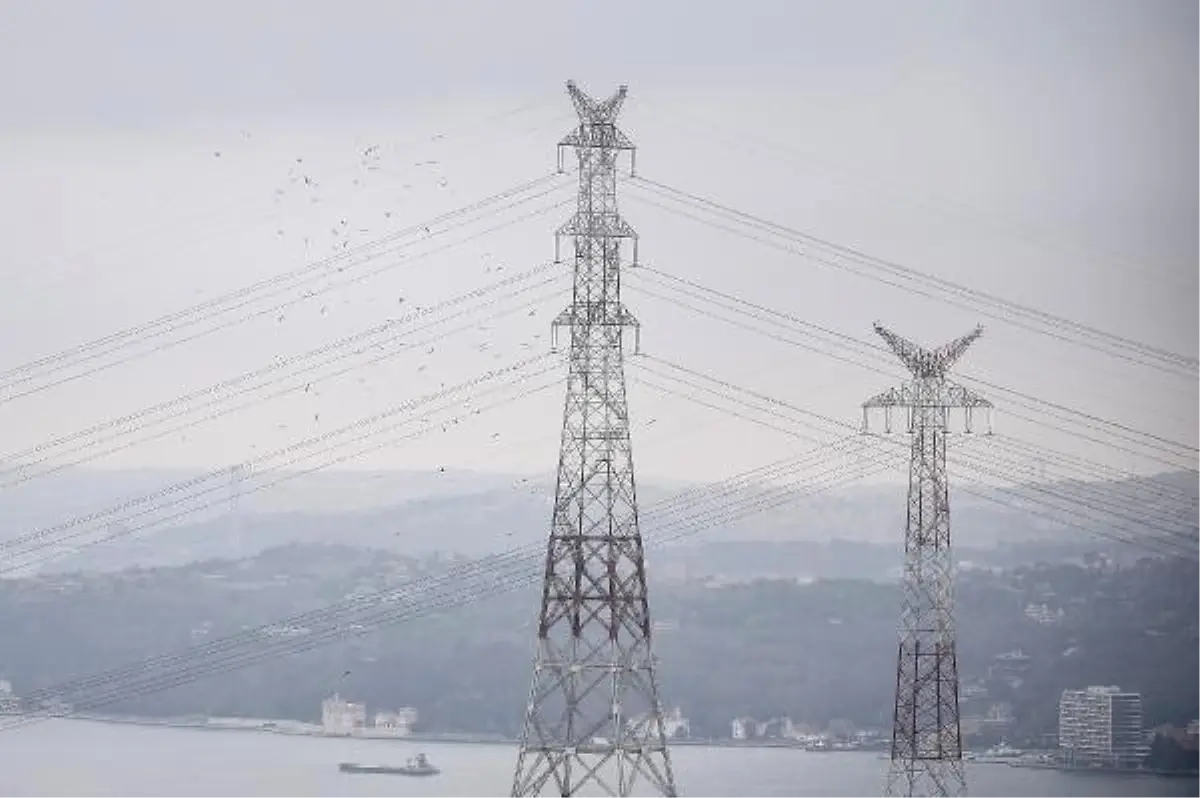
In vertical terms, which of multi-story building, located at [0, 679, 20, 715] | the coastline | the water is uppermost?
multi-story building, located at [0, 679, 20, 715]

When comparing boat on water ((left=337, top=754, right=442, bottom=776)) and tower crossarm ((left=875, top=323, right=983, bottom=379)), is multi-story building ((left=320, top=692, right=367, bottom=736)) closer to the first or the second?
boat on water ((left=337, top=754, right=442, bottom=776))

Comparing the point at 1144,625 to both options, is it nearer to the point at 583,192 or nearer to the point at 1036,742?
the point at 1036,742

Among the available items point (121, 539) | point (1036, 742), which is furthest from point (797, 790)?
point (121, 539)

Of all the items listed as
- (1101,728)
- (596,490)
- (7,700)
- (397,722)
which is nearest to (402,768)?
(397,722)

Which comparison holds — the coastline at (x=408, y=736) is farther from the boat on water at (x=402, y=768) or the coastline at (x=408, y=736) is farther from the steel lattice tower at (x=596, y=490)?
the steel lattice tower at (x=596, y=490)

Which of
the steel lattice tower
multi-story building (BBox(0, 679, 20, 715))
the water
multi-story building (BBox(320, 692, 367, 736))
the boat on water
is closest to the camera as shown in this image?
the steel lattice tower

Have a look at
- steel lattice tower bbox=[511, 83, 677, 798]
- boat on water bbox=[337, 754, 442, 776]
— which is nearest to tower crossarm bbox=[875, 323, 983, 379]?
steel lattice tower bbox=[511, 83, 677, 798]
